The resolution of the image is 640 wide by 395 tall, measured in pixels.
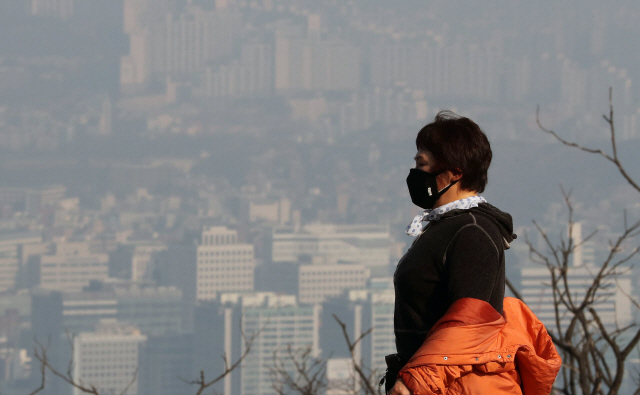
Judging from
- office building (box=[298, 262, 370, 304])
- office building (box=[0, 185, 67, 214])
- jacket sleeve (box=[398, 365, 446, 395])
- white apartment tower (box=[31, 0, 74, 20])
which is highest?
white apartment tower (box=[31, 0, 74, 20])

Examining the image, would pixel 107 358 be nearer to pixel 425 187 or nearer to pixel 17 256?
pixel 17 256

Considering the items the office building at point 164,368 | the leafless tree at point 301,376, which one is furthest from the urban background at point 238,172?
the leafless tree at point 301,376

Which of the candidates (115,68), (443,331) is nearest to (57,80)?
(115,68)

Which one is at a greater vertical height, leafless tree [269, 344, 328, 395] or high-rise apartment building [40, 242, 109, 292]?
leafless tree [269, 344, 328, 395]

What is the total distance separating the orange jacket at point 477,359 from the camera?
3.32ft

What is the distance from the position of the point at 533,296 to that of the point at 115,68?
230 ft

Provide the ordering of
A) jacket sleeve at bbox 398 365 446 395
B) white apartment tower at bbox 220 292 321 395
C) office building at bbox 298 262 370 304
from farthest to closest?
1. office building at bbox 298 262 370 304
2. white apartment tower at bbox 220 292 321 395
3. jacket sleeve at bbox 398 365 446 395

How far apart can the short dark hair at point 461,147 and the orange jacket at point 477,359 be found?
6.7 inches

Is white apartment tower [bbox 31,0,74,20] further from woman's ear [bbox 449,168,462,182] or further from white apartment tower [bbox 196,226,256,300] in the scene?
woman's ear [bbox 449,168,462,182]

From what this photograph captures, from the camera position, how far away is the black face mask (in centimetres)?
111

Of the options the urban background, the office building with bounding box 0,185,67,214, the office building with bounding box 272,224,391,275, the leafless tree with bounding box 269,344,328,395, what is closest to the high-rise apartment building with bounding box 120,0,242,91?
the urban background

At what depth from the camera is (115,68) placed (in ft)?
368

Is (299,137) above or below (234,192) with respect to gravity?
above

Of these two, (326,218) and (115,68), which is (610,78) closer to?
(326,218)
